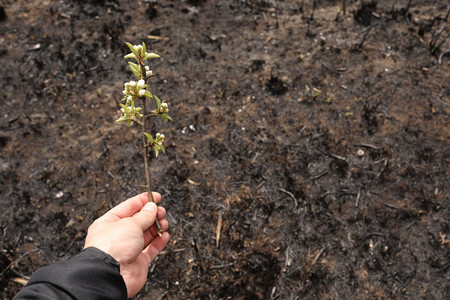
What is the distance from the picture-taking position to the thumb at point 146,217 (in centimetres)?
285

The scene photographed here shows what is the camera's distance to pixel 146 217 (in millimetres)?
2900

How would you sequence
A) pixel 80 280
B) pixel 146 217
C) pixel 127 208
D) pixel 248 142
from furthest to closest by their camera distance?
pixel 248 142 < pixel 127 208 < pixel 146 217 < pixel 80 280

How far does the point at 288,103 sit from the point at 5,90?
509cm

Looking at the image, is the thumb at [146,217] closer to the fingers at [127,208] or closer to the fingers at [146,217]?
the fingers at [146,217]

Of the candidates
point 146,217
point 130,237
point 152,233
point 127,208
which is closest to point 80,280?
point 130,237

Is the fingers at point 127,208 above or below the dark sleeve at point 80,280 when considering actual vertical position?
below

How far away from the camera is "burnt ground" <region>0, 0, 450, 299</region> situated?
13.8 ft

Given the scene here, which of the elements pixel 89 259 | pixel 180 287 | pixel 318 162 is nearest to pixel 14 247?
pixel 180 287

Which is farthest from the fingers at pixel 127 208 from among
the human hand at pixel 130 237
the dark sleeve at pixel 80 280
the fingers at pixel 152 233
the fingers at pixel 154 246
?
the dark sleeve at pixel 80 280

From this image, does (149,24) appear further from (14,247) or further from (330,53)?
(14,247)

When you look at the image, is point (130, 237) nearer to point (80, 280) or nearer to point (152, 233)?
point (80, 280)

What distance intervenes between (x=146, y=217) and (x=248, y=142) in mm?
2604

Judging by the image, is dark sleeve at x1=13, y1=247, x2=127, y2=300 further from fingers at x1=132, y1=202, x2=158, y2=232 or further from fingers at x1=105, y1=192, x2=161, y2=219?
fingers at x1=105, y1=192, x2=161, y2=219

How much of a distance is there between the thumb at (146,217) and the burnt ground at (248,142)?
1.53 meters
